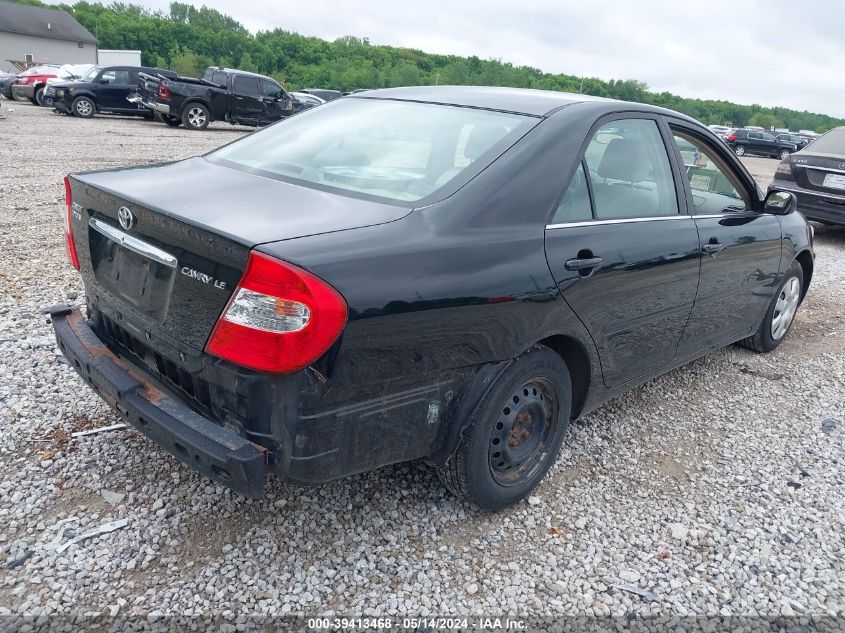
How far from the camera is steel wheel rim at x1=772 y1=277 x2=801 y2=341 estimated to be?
4770 mm

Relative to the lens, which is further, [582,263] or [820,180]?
[820,180]

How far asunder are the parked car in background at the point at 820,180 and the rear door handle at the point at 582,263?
7.44m

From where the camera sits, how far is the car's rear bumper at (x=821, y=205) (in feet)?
28.2

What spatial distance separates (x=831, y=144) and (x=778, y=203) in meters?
6.53

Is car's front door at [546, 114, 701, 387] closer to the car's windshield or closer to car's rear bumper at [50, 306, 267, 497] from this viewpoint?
car's rear bumper at [50, 306, 267, 497]

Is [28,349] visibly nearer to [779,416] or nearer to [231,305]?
[231,305]

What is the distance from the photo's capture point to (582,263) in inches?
104

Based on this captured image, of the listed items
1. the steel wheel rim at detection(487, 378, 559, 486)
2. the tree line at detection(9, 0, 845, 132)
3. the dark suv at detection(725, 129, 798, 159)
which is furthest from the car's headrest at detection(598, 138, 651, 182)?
the tree line at detection(9, 0, 845, 132)

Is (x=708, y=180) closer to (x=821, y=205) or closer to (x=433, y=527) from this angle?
(x=433, y=527)

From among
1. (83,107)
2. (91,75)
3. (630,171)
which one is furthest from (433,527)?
(91,75)

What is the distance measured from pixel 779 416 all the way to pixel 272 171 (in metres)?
3.28

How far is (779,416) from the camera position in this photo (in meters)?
3.93

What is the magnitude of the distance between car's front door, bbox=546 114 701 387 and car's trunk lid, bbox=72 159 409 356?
0.82 meters

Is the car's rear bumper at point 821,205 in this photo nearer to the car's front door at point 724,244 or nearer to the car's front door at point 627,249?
the car's front door at point 724,244
